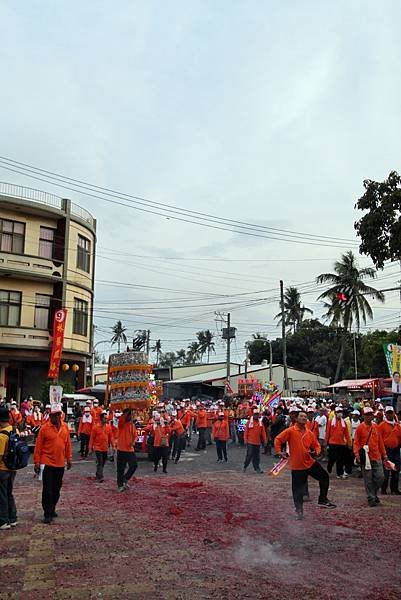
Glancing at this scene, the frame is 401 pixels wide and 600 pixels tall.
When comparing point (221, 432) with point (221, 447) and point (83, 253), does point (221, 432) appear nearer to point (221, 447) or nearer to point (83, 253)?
point (221, 447)

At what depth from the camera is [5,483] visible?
8.35m

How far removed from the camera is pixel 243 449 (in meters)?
22.3

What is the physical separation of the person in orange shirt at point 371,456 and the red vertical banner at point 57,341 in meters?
21.2

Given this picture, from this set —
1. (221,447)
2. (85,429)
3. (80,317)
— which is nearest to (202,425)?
(221,447)

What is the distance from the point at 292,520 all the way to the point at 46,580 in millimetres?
4375

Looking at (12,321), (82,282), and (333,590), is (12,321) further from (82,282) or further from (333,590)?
(333,590)

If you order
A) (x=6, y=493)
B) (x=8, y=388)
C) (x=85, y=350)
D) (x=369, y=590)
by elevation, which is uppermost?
(x=85, y=350)

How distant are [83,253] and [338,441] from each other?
24408 mm

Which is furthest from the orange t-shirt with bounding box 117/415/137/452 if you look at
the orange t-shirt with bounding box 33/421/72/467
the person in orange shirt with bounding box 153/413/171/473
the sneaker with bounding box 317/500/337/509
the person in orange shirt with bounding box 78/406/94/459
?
the person in orange shirt with bounding box 78/406/94/459

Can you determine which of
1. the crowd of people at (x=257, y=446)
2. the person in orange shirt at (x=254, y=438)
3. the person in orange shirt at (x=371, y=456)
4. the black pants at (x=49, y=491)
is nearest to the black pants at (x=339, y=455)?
the crowd of people at (x=257, y=446)

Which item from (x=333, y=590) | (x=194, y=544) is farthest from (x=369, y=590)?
(x=194, y=544)

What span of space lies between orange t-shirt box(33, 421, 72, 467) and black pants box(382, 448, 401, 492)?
6592 mm

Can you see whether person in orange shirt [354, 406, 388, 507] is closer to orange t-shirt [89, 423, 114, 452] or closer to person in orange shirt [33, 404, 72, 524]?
person in orange shirt [33, 404, 72, 524]

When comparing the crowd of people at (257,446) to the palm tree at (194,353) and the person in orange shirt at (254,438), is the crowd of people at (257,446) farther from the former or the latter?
the palm tree at (194,353)
